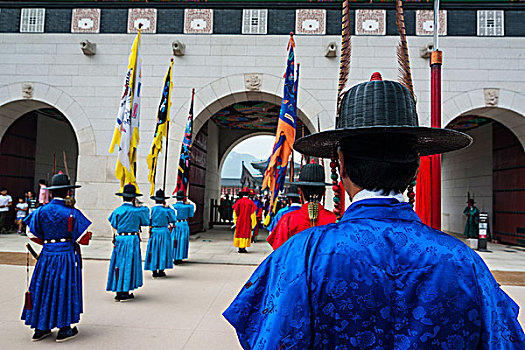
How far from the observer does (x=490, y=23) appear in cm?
1049

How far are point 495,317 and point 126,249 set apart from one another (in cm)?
508

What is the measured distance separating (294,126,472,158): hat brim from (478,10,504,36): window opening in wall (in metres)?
11.1

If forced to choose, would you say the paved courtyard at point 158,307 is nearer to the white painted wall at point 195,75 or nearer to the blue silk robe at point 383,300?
the blue silk robe at point 383,300

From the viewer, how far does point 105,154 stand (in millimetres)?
10828

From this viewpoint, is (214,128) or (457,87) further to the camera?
(214,128)

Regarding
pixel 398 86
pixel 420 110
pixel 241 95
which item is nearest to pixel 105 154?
pixel 241 95

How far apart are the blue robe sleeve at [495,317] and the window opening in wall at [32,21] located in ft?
43.1

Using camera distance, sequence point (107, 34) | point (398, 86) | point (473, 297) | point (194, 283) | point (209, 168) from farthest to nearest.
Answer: point (209, 168)
point (107, 34)
point (194, 283)
point (398, 86)
point (473, 297)

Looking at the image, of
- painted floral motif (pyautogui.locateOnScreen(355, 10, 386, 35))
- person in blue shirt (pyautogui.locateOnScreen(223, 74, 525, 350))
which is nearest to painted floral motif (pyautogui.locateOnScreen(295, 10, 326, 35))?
painted floral motif (pyautogui.locateOnScreen(355, 10, 386, 35))

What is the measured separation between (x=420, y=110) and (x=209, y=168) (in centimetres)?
863

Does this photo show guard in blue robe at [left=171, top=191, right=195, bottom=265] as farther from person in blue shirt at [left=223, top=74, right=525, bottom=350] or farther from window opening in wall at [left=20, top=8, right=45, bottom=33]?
window opening in wall at [left=20, top=8, right=45, bottom=33]

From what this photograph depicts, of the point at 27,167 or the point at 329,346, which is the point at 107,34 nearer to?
the point at 27,167

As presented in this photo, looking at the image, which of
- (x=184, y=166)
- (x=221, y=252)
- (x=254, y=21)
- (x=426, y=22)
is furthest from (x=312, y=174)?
(x=426, y=22)

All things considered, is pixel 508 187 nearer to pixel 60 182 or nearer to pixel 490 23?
pixel 490 23
